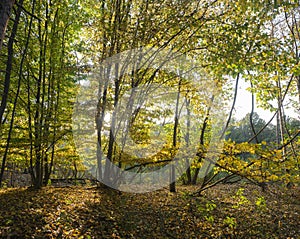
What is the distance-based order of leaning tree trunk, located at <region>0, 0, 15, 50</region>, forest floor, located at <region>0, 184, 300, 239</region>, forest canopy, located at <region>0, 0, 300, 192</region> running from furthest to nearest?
forest canopy, located at <region>0, 0, 300, 192</region> → forest floor, located at <region>0, 184, 300, 239</region> → leaning tree trunk, located at <region>0, 0, 15, 50</region>

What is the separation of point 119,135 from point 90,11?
3.48 meters

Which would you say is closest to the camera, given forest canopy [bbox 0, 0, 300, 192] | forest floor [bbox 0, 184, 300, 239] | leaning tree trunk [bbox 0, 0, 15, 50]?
leaning tree trunk [bbox 0, 0, 15, 50]

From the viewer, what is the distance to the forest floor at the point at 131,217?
402 cm

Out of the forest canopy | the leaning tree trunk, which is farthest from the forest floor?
the leaning tree trunk

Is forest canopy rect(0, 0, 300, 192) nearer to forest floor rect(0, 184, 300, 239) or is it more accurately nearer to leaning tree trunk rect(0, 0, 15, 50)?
forest floor rect(0, 184, 300, 239)

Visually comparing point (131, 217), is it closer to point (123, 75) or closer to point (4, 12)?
point (123, 75)

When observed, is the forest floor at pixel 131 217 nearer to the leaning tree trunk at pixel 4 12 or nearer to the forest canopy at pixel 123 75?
the forest canopy at pixel 123 75

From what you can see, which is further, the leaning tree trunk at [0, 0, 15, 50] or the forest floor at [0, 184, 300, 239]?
the forest floor at [0, 184, 300, 239]

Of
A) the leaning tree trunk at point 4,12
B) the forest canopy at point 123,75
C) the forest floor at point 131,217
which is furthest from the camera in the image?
the forest canopy at point 123,75

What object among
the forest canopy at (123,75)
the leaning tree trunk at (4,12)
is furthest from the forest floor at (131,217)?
the leaning tree trunk at (4,12)

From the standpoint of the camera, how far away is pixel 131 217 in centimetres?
514

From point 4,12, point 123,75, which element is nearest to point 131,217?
point 123,75

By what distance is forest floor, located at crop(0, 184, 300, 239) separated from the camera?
4020 millimetres

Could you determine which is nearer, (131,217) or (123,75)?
(131,217)
